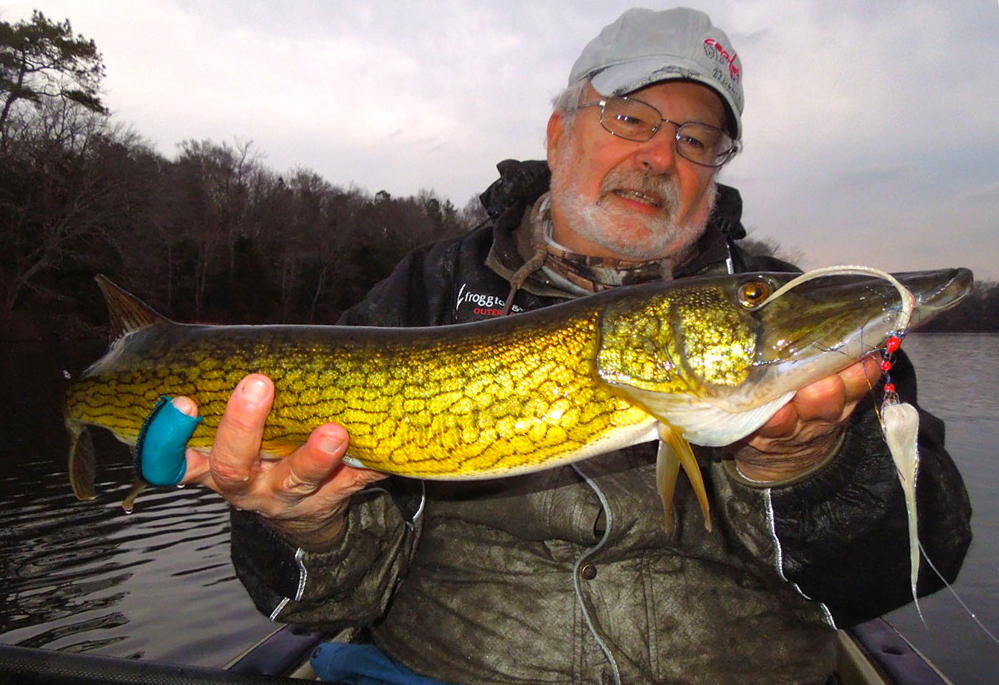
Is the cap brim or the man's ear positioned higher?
the cap brim

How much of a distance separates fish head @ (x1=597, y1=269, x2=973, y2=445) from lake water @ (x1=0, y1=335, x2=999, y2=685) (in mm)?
4453

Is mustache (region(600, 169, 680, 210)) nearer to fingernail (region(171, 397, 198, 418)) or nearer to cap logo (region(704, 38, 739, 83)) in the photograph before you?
cap logo (region(704, 38, 739, 83))

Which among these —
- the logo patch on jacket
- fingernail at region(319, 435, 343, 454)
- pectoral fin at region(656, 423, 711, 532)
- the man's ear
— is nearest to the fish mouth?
pectoral fin at region(656, 423, 711, 532)

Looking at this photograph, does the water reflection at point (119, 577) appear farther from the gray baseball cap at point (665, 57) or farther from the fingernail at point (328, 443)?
the gray baseball cap at point (665, 57)

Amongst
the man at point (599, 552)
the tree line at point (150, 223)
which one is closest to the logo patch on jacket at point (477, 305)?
the man at point (599, 552)

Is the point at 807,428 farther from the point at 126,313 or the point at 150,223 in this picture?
the point at 150,223

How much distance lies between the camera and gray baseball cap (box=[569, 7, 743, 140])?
313 cm

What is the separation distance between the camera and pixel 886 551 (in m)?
2.27

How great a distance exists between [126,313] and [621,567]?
1.90 meters

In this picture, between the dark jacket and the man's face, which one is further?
the man's face

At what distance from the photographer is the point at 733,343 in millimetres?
1811

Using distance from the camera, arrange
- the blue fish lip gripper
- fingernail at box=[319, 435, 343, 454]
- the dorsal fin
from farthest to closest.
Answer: the dorsal fin → the blue fish lip gripper → fingernail at box=[319, 435, 343, 454]

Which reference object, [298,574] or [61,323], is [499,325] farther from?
[61,323]

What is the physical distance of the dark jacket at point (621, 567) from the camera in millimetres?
2252
